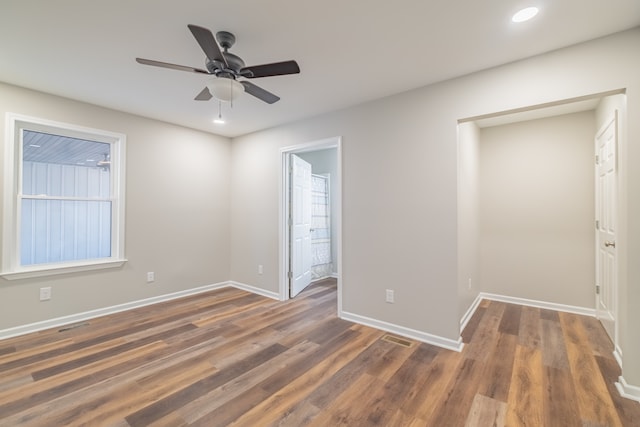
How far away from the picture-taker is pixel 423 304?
9.24 ft

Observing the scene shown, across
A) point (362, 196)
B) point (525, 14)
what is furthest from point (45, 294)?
point (525, 14)

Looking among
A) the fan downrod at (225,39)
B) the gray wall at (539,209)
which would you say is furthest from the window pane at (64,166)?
the gray wall at (539,209)

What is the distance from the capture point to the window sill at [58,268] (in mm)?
2881

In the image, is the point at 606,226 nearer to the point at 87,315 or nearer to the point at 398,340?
the point at 398,340

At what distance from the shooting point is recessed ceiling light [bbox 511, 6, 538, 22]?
69.2 inches

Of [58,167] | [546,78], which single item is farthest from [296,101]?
[58,167]

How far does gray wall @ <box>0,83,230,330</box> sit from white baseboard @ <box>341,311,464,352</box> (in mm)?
2536

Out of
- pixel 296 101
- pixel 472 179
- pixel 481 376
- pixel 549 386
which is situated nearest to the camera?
pixel 549 386

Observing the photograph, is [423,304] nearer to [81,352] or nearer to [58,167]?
[81,352]

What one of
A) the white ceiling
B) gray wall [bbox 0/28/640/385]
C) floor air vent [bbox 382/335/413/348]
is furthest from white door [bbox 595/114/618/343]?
floor air vent [bbox 382/335/413/348]

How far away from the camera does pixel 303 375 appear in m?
2.22

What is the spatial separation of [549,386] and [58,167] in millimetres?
5182

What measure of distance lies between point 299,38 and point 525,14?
1503 mm

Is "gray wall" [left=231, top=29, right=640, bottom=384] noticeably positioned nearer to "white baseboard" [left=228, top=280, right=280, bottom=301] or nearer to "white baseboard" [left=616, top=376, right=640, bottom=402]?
"white baseboard" [left=616, top=376, right=640, bottom=402]
